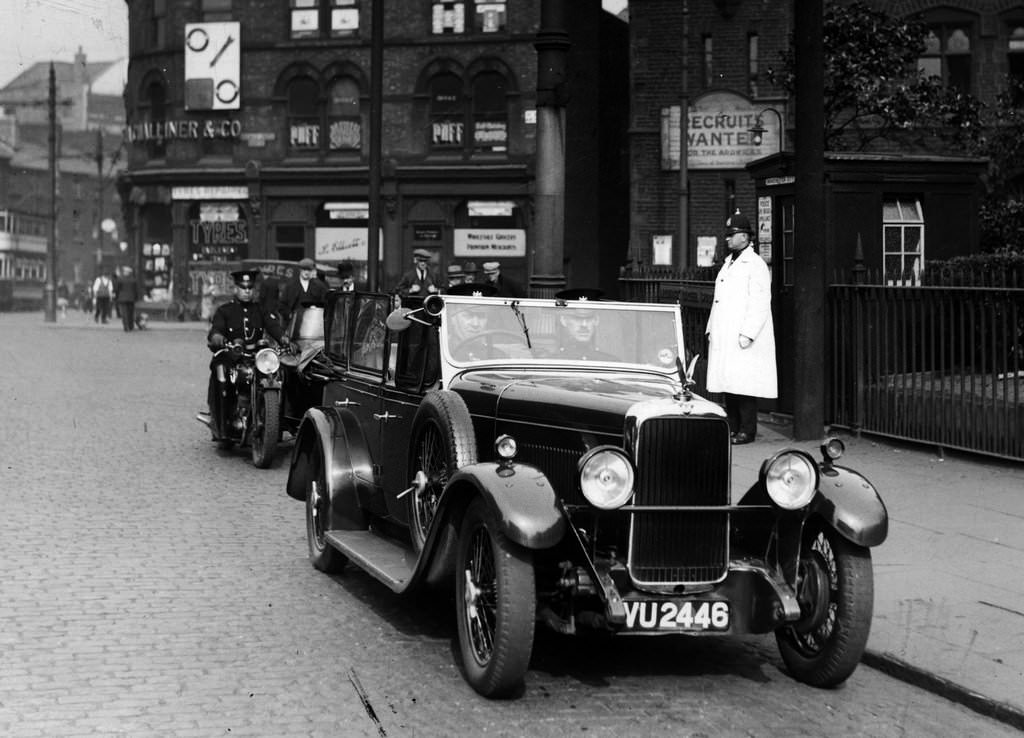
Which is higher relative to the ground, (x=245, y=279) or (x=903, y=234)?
(x=903, y=234)

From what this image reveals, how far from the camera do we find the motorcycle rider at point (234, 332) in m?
13.2

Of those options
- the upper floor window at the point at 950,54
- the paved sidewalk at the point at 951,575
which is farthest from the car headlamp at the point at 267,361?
the upper floor window at the point at 950,54

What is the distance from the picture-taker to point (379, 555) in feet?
23.3

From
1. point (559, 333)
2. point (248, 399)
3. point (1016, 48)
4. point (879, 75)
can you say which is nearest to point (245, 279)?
point (248, 399)

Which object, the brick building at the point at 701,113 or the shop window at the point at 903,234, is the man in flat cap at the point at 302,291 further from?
the brick building at the point at 701,113

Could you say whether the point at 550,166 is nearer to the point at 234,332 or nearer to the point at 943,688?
the point at 234,332

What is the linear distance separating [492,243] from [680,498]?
36.5 meters

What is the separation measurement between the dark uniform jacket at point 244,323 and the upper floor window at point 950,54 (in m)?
22.8

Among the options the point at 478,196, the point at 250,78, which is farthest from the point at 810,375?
the point at 250,78

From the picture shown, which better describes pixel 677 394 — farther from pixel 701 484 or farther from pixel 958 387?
pixel 958 387

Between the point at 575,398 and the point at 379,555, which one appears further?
the point at 379,555

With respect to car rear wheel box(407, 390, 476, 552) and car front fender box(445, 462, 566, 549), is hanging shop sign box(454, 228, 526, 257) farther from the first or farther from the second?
car front fender box(445, 462, 566, 549)

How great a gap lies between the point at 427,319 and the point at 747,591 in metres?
2.26

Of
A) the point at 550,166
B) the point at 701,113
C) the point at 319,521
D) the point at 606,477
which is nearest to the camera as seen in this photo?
the point at 606,477
